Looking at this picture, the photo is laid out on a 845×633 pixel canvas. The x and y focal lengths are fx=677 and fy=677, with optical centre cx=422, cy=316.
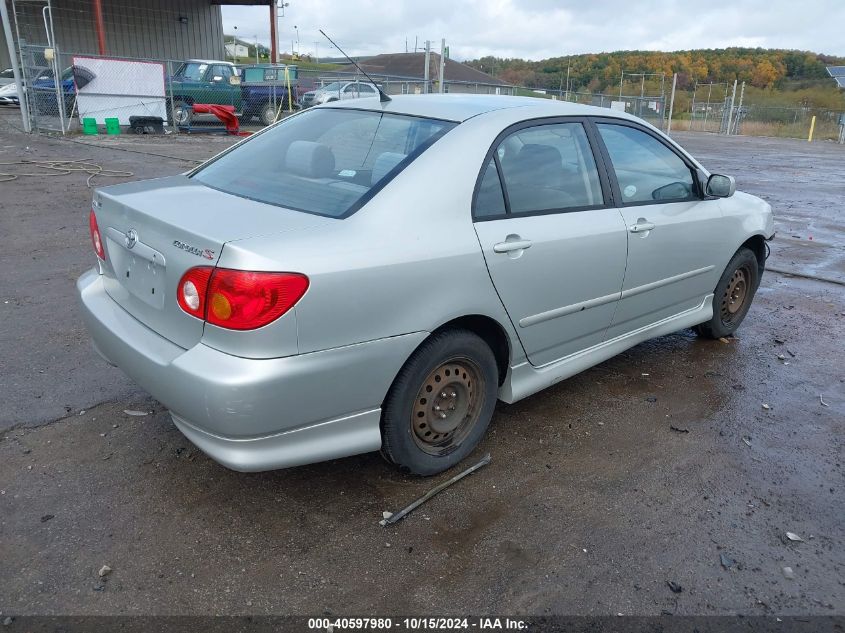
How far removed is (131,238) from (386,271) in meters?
1.11

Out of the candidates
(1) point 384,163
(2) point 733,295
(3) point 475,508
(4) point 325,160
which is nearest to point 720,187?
(2) point 733,295

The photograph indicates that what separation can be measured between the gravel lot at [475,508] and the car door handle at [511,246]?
3.41ft

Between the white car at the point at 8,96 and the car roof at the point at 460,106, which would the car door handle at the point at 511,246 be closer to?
the car roof at the point at 460,106

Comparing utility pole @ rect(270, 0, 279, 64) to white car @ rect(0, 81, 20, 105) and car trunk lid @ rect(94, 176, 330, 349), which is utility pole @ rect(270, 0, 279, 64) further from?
car trunk lid @ rect(94, 176, 330, 349)

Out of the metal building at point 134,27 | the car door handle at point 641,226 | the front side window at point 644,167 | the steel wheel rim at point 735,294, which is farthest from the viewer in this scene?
the metal building at point 134,27

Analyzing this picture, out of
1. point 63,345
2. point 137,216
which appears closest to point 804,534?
point 137,216

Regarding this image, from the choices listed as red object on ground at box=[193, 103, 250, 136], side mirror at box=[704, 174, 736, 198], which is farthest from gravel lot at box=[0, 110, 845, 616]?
red object on ground at box=[193, 103, 250, 136]

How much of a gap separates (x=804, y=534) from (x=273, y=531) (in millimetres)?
2213

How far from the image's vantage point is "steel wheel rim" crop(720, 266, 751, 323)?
495 cm

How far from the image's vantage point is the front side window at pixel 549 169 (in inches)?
128

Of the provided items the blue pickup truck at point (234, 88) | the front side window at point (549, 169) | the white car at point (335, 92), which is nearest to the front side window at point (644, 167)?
the front side window at point (549, 169)

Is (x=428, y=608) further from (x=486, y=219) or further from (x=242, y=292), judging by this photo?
(x=486, y=219)

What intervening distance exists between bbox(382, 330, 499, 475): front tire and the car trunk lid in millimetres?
740

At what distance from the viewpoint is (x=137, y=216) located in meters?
2.83
